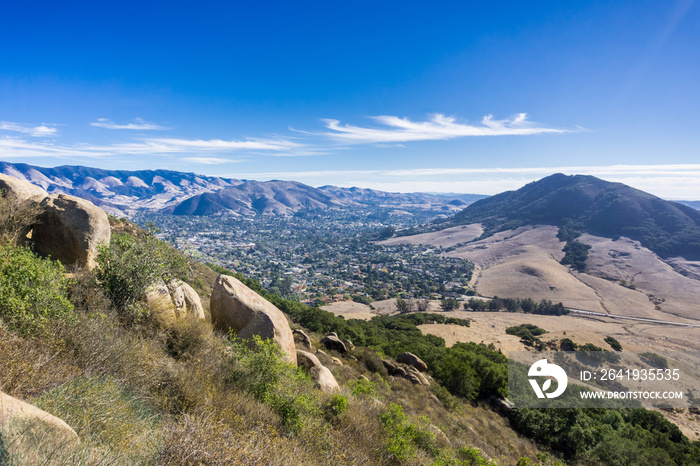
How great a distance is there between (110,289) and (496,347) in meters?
42.6

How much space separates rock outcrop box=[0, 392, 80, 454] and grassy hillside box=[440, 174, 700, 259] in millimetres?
162184

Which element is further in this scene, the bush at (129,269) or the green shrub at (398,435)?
the bush at (129,269)

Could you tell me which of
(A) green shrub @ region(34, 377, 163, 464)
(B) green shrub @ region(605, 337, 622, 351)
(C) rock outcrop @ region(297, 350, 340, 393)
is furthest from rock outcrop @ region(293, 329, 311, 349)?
(B) green shrub @ region(605, 337, 622, 351)

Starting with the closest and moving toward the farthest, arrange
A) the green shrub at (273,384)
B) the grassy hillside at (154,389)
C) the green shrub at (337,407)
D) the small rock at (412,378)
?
1. the grassy hillside at (154,389)
2. the green shrub at (273,384)
3. the green shrub at (337,407)
4. the small rock at (412,378)

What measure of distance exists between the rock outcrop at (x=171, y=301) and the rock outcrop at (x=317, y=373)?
4.51 meters

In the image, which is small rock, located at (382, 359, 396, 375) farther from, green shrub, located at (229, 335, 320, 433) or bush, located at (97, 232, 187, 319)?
bush, located at (97, 232, 187, 319)

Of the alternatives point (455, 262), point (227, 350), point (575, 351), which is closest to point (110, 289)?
point (227, 350)

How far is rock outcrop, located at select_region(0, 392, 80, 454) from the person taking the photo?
9.32ft

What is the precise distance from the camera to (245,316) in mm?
10758

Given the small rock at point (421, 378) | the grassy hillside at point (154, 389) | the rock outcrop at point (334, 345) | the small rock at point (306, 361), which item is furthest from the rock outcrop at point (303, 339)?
the small rock at point (421, 378)

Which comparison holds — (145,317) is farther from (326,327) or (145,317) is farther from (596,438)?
(596,438)

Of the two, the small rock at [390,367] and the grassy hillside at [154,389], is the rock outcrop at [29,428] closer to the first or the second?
the grassy hillside at [154,389]

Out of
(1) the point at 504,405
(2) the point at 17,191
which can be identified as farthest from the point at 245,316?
(1) the point at 504,405

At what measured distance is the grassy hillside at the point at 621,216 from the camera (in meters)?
119
